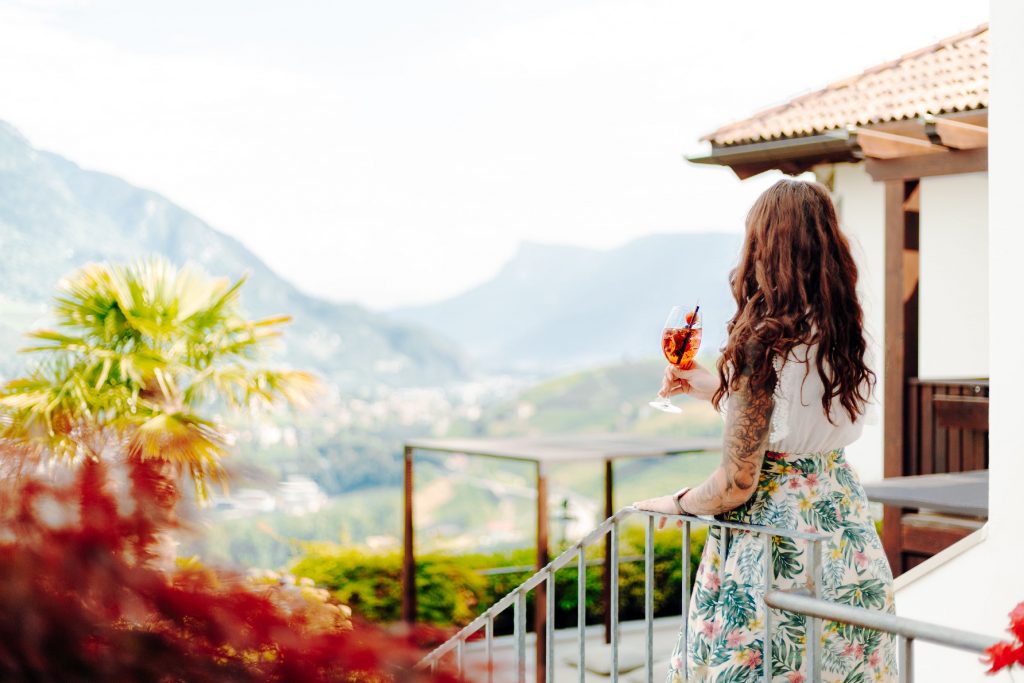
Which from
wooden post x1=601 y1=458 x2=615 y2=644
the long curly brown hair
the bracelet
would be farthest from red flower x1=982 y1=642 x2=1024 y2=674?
wooden post x1=601 y1=458 x2=615 y2=644

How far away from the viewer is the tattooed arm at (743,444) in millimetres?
1956

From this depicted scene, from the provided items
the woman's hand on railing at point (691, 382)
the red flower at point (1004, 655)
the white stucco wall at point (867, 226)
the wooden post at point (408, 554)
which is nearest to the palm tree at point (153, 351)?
the wooden post at point (408, 554)

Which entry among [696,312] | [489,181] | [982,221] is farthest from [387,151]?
[696,312]

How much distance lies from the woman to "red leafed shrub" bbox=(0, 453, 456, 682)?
4.31 feet

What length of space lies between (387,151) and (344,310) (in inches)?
241

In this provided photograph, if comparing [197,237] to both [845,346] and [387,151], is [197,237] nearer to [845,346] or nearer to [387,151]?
[387,151]

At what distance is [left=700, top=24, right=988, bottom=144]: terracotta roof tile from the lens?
7.82m

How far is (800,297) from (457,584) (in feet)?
17.1

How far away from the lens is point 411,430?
113ft

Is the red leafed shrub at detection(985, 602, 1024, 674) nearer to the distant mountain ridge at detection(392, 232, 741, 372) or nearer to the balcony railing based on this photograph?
the balcony railing

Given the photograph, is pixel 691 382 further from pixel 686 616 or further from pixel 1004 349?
pixel 1004 349

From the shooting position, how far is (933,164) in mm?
5855

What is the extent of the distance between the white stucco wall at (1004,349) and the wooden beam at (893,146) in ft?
9.18

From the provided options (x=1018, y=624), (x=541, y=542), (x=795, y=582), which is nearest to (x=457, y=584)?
(x=541, y=542)
